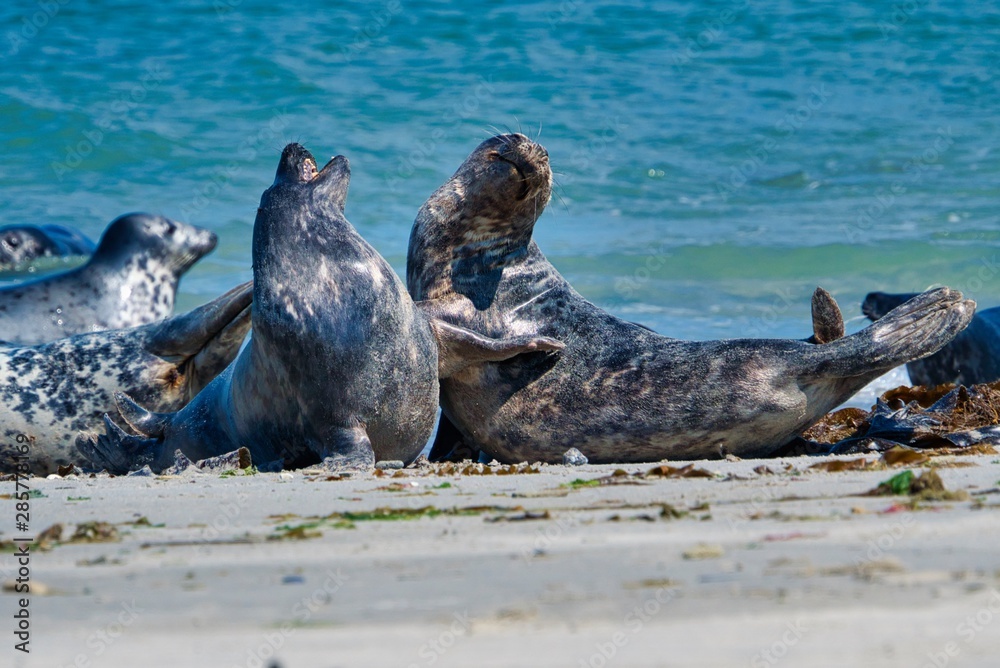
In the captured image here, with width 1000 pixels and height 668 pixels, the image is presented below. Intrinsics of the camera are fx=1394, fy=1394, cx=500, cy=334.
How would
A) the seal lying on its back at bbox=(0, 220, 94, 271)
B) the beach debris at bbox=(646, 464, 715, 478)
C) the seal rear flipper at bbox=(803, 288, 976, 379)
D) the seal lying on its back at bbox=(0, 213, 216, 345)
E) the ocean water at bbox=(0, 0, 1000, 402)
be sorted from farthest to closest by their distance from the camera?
the seal lying on its back at bbox=(0, 220, 94, 271) → the ocean water at bbox=(0, 0, 1000, 402) → the seal lying on its back at bbox=(0, 213, 216, 345) → the seal rear flipper at bbox=(803, 288, 976, 379) → the beach debris at bbox=(646, 464, 715, 478)

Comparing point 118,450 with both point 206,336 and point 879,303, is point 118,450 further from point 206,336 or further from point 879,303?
point 879,303

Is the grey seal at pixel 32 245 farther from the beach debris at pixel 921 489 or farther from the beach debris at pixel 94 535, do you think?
the beach debris at pixel 921 489

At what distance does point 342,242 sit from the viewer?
5582mm

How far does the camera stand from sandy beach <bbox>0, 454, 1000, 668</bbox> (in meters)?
1.85

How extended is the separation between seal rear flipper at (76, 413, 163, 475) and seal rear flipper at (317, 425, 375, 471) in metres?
1.25

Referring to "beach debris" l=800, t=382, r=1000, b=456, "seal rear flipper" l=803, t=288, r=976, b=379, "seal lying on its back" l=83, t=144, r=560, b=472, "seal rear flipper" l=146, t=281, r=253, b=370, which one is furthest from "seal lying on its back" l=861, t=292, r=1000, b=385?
"seal rear flipper" l=146, t=281, r=253, b=370

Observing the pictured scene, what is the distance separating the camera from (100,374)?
7.09 m

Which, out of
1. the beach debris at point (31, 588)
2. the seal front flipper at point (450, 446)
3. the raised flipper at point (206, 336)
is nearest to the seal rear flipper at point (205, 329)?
the raised flipper at point (206, 336)

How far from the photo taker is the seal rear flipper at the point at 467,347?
5.78 metres


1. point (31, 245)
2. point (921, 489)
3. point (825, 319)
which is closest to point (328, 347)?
point (825, 319)

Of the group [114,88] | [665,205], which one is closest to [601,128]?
[665,205]

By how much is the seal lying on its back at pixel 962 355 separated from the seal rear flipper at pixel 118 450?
4.87 meters

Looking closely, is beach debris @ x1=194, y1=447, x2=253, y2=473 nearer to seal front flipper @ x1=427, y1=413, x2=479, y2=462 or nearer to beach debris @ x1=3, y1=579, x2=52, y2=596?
seal front flipper @ x1=427, y1=413, x2=479, y2=462

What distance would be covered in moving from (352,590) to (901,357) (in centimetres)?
389
